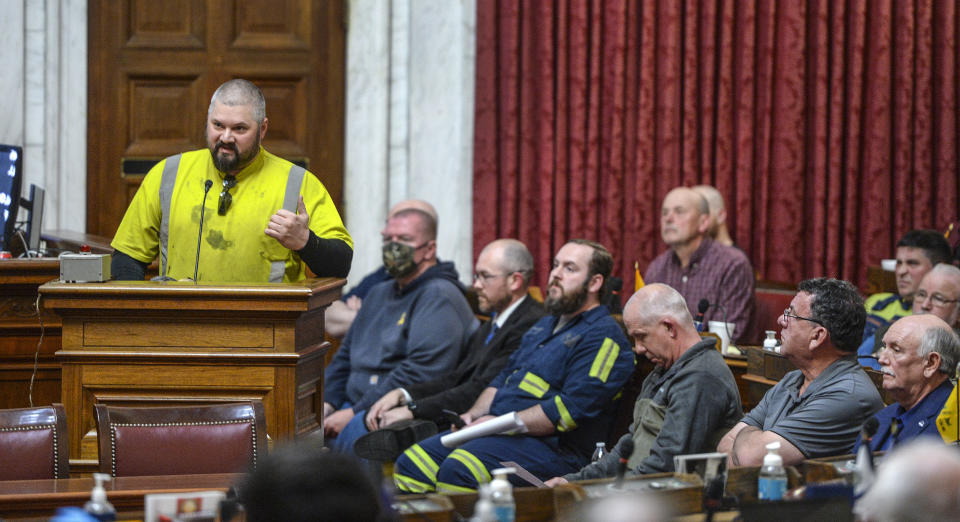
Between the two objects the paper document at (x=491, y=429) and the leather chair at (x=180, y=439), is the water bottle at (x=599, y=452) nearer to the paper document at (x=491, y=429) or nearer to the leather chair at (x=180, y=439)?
the paper document at (x=491, y=429)

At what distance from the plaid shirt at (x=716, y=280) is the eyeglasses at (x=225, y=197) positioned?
277cm

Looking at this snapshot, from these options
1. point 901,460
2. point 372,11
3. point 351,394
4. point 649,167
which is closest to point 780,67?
point 649,167

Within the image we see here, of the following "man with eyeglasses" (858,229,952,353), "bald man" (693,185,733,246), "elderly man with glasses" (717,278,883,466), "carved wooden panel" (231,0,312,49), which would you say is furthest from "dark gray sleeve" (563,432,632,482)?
"carved wooden panel" (231,0,312,49)

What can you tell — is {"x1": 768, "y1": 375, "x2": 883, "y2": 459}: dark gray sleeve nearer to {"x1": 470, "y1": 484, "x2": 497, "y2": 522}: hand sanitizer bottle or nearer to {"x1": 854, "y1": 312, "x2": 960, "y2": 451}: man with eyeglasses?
{"x1": 854, "y1": 312, "x2": 960, "y2": 451}: man with eyeglasses

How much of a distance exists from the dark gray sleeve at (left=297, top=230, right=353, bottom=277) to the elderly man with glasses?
49.5 inches

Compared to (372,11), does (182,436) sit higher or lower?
lower

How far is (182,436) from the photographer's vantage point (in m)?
2.95

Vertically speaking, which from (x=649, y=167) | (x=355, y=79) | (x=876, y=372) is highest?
(x=355, y=79)

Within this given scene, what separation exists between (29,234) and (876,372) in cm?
353

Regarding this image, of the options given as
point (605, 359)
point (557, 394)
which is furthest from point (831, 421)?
point (557, 394)

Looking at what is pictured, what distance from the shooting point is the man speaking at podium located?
3617 millimetres

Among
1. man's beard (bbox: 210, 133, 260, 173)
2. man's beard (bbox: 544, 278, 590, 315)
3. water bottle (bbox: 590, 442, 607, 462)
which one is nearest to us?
man's beard (bbox: 210, 133, 260, 173)

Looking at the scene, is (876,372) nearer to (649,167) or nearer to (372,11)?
(649,167)

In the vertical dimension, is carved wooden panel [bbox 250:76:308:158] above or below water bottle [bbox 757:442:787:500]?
above
